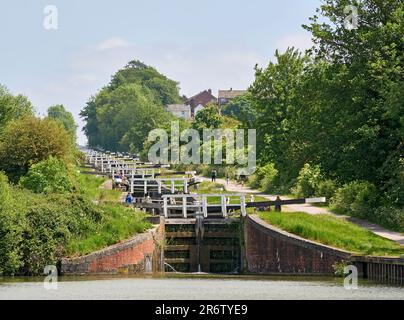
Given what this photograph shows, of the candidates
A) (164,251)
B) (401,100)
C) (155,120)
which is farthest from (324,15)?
(155,120)

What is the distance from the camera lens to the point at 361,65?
211 feet

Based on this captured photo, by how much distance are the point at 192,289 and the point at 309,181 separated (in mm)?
29723

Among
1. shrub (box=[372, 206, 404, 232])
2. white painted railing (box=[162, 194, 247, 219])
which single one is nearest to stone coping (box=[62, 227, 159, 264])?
white painted railing (box=[162, 194, 247, 219])

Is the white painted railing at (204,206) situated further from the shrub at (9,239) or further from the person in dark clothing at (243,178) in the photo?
the person in dark clothing at (243,178)

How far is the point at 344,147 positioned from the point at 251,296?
79.1ft

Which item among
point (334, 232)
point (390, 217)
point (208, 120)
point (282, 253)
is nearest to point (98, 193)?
point (390, 217)

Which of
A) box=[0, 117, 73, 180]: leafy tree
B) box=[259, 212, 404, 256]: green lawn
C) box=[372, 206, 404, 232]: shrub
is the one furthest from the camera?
box=[0, 117, 73, 180]: leafy tree

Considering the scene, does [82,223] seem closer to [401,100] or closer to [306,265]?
[306,265]

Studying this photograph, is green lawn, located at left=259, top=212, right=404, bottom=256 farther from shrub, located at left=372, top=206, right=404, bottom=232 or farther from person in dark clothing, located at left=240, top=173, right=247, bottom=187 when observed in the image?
person in dark clothing, located at left=240, top=173, right=247, bottom=187

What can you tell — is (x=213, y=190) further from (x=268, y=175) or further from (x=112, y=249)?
(x=112, y=249)

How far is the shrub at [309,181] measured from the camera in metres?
73.4

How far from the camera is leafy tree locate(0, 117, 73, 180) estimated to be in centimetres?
7125

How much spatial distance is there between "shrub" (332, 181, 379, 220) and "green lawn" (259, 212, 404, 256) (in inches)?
135
